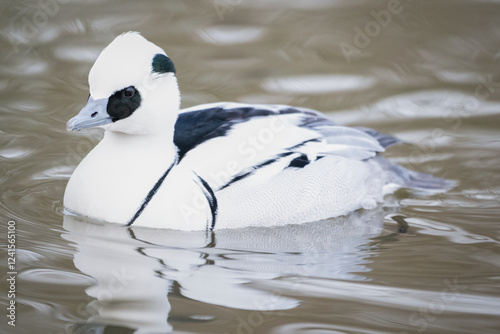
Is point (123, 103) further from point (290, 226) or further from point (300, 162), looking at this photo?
point (290, 226)

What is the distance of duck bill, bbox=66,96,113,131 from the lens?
555cm

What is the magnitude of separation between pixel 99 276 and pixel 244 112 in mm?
1900

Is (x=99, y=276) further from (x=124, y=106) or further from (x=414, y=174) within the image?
(x=414, y=174)

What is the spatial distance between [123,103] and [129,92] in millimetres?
90

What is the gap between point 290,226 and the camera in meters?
6.30

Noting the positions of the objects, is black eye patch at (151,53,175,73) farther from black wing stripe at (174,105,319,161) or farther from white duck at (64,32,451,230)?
black wing stripe at (174,105,319,161)

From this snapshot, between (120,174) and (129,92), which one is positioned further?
(120,174)

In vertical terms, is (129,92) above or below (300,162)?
above

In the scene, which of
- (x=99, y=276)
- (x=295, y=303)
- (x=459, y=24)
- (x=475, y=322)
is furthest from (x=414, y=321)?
(x=459, y=24)

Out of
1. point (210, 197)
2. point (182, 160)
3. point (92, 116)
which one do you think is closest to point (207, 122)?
point (182, 160)

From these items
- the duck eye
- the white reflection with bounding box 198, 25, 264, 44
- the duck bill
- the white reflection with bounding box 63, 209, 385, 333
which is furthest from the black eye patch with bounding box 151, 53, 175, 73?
the white reflection with bounding box 198, 25, 264, 44

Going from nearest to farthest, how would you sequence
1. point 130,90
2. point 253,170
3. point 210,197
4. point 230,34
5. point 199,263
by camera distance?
point 199,263
point 130,90
point 210,197
point 253,170
point 230,34

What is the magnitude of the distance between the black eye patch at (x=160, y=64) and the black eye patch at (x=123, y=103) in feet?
0.69

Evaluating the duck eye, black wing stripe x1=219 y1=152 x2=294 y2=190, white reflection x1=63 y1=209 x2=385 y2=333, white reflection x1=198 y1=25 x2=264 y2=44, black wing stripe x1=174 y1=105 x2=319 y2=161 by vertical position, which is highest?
white reflection x1=198 y1=25 x2=264 y2=44
